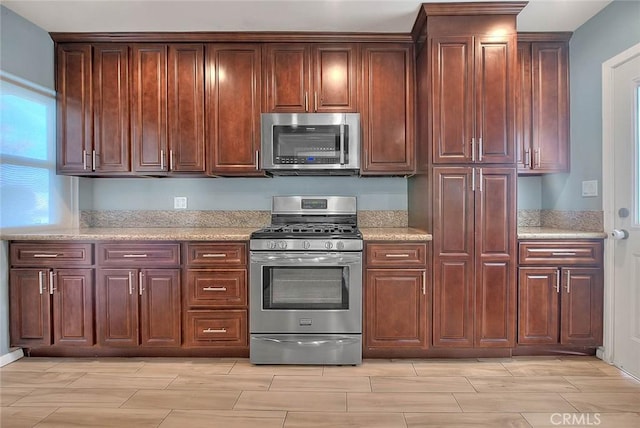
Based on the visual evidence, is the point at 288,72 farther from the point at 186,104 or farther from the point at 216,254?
the point at 216,254

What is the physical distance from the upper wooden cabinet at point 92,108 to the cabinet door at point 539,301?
3.16 meters

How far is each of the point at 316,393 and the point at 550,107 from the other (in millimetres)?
2798

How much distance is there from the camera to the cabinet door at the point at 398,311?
271 cm

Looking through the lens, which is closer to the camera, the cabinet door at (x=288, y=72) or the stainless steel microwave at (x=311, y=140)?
the stainless steel microwave at (x=311, y=140)

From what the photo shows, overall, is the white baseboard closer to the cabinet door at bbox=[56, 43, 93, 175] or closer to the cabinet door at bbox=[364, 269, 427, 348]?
the cabinet door at bbox=[56, 43, 93, 175]

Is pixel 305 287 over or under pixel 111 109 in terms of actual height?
under

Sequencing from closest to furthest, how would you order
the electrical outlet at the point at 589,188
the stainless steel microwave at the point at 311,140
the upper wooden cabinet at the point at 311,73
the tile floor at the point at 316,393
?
the tile floor at the point at 316,393 → the electrical outlet at the point at 589,188 → the stainless steel microwave at the point at 311,140 → the upper wooden cabinet at the point at 311,73

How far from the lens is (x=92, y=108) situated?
308 cm

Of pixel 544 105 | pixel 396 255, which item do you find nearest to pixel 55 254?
pixel 396 255

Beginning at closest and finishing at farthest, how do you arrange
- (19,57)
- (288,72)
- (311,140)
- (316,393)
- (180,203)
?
(316,393) < (19,57) < (311,140) < (288,72) < (180,203)

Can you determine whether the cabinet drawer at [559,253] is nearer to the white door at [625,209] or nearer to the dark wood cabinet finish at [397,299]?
the white door at [625,209]

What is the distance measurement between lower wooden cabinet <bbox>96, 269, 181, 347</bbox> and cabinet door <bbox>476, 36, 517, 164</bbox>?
7.88 ft

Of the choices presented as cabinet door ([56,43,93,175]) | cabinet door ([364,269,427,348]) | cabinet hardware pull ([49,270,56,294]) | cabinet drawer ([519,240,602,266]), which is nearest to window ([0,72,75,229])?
cabinet door ([56,43,93,175])

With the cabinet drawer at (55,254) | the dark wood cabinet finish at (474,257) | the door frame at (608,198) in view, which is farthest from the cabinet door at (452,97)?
the cabinet drawer at (55,254)
